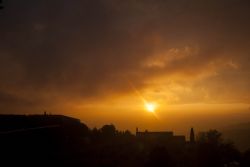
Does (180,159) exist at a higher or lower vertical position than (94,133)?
lower

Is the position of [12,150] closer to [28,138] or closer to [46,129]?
[28,138]

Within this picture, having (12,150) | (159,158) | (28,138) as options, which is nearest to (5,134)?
(12,150)

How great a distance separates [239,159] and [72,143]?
30518 mm

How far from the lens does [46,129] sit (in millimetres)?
37594

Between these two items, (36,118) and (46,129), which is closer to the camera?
(46,129)

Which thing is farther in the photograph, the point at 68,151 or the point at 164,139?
the point at 164,139

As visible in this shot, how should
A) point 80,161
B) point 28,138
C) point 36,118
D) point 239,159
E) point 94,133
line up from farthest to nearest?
1. point 94,133
2. point 239,159
3. point 36,118
4. point 80,161
5. point 28,138

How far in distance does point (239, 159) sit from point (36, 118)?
3687 centimetres

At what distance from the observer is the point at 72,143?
42.0 m

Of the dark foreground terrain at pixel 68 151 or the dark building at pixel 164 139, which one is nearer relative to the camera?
the dark foreground terrain at pixel 68 151

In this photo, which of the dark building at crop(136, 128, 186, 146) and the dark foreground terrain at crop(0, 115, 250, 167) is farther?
the dark building at crop(136, 128, 186, 146)

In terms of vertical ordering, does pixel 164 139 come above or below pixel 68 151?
above

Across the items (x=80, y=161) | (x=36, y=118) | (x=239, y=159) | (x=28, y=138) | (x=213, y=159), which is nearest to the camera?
(x=28, y=138)

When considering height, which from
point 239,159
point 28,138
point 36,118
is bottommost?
point 239,159
